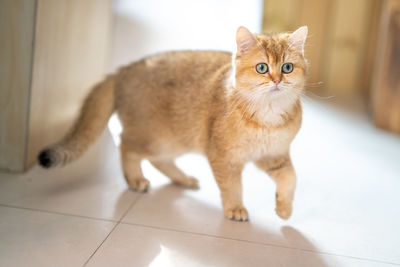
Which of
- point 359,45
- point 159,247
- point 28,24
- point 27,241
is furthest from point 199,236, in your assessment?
point 359,45

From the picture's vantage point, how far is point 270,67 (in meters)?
1.97

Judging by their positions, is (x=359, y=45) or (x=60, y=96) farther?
(x=359, y=45)

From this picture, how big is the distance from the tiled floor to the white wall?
1.70 meters

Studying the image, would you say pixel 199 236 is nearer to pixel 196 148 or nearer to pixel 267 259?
pixel 267 259

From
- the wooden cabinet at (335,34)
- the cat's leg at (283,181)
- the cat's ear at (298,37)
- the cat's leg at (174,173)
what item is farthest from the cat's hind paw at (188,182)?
the wooden cabinet at (335,34)

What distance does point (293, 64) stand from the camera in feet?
6.60

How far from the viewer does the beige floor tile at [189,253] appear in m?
1.84

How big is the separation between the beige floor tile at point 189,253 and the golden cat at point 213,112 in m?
0.25

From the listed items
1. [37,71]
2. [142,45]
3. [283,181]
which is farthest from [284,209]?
[142,45]

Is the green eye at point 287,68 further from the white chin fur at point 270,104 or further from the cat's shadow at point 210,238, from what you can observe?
the cat's shadow at point 210,238

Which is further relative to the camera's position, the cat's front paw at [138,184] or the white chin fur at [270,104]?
the cat's front paw at [138,184]

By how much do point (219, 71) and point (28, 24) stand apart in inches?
38.5

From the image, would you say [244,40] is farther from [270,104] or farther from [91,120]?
[91,120]

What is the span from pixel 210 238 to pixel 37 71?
1.27 meters
